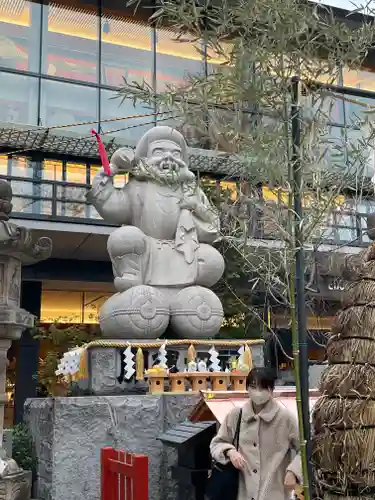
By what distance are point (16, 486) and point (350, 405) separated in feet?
12.1

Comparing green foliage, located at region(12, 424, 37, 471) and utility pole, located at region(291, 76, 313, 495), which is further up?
utility pole, located at region(291, 76, 313, 495)

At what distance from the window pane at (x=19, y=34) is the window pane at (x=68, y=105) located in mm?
637

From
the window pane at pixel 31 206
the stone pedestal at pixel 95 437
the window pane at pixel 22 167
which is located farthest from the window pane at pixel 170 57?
the stone pedestal at pixel 95 437

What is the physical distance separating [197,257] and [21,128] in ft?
22.5

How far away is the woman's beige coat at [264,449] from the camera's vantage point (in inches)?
119

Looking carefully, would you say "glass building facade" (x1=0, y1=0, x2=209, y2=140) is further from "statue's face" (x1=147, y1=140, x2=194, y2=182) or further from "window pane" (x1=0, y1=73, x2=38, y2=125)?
"statue's face" (x1=147, y1=140, x2=194, y2=182)

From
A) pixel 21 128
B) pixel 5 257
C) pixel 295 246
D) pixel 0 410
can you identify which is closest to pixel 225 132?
pixel 295 246

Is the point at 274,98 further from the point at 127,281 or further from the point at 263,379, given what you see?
the point at 127,281

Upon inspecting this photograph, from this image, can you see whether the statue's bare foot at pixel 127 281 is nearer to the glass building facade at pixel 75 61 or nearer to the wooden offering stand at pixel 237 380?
the wooden offering stand at pixel 237 380

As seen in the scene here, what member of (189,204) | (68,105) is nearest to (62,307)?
(68,105)

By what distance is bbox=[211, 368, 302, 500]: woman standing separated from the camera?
301 centimetres

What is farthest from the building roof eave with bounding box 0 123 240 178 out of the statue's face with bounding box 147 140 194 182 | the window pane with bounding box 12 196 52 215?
the statue's face with bounding box 147 140 194 182

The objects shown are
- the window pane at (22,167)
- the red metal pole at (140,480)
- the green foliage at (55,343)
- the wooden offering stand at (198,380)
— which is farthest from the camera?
the window pane at (22,167)

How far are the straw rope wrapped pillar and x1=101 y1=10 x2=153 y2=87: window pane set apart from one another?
40.8ft
